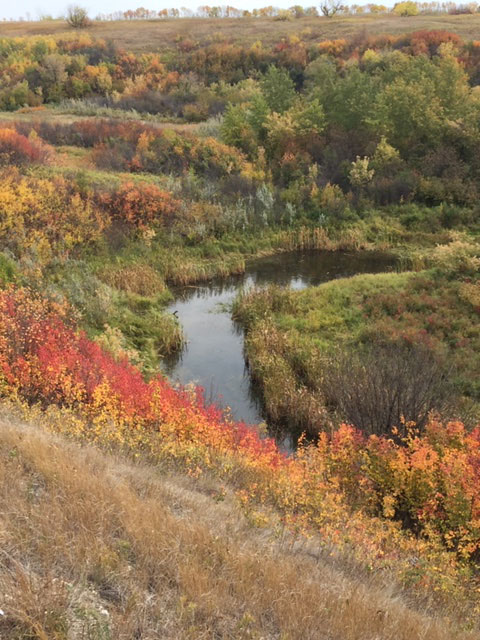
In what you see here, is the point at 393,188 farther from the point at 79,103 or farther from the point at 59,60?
the point at 59,60

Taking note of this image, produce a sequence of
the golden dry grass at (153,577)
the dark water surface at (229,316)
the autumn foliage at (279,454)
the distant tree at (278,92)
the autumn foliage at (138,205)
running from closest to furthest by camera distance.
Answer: the golden dry grass at (153,577)
the autumn foliage at (279,454)
the dark water surface at (229,316)
the autumn foliage at (138,205)
the distant tree at (278,92)

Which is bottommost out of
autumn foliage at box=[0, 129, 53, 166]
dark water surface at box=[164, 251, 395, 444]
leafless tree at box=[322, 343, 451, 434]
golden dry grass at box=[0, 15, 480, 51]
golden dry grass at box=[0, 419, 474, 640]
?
dark water surface at box=[164, 251, 395, 444]

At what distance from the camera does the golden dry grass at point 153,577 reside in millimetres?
3971

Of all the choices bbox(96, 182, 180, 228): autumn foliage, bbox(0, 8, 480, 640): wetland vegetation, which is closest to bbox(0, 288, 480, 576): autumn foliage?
bbox(0, 8, 480, 640): wetland vegetation

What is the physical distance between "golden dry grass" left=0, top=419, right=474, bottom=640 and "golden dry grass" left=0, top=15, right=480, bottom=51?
57.3 meters

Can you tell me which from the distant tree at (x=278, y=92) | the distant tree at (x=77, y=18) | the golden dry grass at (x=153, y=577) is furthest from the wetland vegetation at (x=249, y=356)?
the distant tree at (x=77, y=18)

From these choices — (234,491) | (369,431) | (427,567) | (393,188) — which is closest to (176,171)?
(393,188)

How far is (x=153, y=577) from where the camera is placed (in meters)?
4.58

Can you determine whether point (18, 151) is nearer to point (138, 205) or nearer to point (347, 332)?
point (138, 205)

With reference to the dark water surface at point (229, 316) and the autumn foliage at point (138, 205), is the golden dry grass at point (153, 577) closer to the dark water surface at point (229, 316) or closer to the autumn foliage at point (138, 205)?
the dark water surface at point (229, 316)

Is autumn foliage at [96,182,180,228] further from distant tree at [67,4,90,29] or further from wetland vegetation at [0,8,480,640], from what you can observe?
distant tree at [67,4,90,29]

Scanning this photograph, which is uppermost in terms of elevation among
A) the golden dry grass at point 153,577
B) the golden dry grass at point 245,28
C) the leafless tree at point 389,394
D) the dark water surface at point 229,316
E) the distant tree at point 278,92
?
the golden dry grass at point 245,28

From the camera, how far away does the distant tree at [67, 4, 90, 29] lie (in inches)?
3068

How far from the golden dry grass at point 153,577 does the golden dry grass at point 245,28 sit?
188 feet
